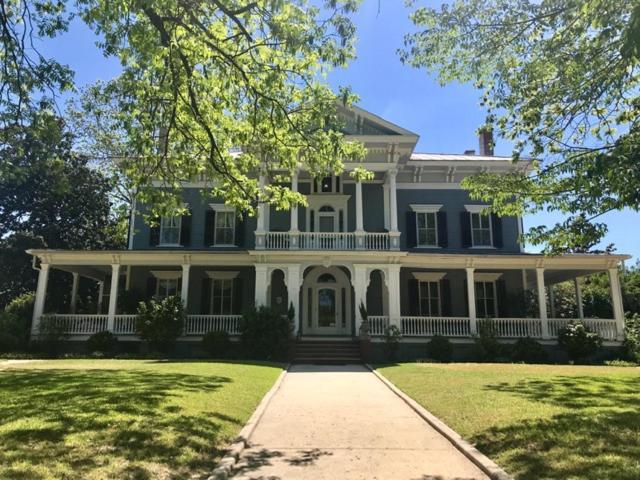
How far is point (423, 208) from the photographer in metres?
24.8

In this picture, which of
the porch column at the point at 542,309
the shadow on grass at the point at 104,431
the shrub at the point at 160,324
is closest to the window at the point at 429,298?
the porch column at the point at 542,309

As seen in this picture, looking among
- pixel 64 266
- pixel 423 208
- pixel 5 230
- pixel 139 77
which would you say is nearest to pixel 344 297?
pixel 423 208

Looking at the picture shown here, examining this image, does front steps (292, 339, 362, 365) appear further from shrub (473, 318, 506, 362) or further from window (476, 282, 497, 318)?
window (476, 282, 497, 318)

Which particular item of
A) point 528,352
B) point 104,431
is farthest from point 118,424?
point 528,352

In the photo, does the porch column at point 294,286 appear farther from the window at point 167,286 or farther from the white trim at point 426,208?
the white trim at point 426,208

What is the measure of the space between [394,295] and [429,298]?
11.6 ft

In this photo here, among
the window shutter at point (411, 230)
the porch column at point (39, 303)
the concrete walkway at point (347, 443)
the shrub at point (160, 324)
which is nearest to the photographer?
the concrete walkway at point (347, 443)

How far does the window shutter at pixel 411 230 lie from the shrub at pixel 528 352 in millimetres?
6459

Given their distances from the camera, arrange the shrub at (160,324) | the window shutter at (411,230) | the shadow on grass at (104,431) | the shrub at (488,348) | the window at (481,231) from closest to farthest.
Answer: the shadow on grass at (104,431) < the shrub at (488,348) < the shrub at (160,324) < the window shutter at (411,230) < the window at (481,231)

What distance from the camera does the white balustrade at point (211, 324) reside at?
21500 millimetres

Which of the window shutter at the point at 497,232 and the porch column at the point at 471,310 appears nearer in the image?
the porch column at the point at 471,310

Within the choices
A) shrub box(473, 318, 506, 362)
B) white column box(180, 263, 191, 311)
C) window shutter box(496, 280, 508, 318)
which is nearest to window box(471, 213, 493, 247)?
window shutter box(496, 280, 508, 318)

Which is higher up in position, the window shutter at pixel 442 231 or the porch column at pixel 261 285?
the window shutter at pixel 442 231

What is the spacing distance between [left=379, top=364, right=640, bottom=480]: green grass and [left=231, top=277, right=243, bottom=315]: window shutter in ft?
37.4
